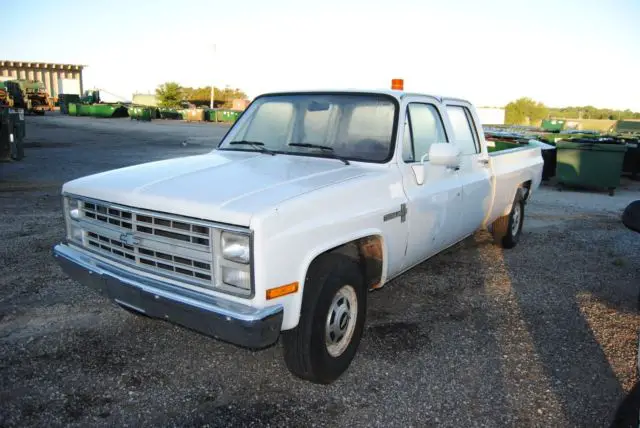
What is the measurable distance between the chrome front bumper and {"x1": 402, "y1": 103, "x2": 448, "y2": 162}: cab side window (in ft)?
6.27

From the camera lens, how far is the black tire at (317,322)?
3051 millimetres

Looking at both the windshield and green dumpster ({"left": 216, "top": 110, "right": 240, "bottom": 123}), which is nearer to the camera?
the windshield

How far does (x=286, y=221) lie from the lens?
2.81 meters

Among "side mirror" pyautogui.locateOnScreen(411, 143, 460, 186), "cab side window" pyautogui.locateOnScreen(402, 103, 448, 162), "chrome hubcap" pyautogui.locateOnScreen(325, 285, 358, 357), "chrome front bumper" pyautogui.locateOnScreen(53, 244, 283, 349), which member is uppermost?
"cab side window" pyautogui.locateOnScreen(402, 103, 448, 162)

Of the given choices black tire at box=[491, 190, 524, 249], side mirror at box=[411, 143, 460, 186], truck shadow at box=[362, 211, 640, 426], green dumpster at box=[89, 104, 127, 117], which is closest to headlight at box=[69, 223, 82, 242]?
truck shadow at box=[362, 211, 640, 426]

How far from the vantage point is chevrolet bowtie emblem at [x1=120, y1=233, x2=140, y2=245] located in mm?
3143

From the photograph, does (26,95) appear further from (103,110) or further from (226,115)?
(226,115)

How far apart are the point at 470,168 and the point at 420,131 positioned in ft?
3.29

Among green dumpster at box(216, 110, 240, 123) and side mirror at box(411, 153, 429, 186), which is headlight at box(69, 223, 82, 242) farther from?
green dumpster at box(216, 110, 240, 123)

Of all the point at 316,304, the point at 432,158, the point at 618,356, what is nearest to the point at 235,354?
the point at 316,304

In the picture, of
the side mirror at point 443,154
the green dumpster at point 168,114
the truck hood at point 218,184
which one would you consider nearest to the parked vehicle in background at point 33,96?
the green dumpster at point 168,114

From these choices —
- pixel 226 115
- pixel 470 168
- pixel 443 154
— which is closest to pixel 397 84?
pixel 470 168

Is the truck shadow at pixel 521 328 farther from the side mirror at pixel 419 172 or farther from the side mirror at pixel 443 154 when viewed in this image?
the side mirror at pixel 443 154

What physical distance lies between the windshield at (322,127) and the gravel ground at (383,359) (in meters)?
1.49
